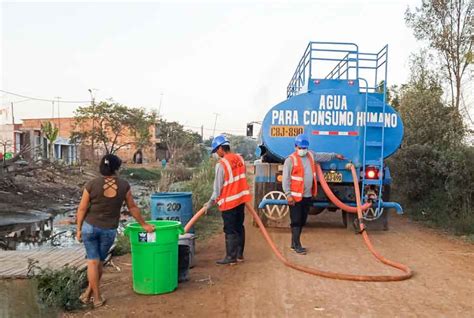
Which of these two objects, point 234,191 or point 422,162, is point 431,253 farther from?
point 422,162

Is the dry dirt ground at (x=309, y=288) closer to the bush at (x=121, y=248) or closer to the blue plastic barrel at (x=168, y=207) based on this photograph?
the bush at (x=121, y=248)

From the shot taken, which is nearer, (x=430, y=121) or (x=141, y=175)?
(x=430, y=121)

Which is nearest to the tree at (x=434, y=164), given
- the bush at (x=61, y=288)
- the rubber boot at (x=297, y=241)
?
the rubber boot at (x=297, y=241)

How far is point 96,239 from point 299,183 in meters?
3.25

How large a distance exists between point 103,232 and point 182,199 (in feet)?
7.66

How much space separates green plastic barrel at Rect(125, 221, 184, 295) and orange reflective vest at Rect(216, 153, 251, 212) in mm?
1217

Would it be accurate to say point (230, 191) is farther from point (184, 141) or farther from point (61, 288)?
point (184, 141)

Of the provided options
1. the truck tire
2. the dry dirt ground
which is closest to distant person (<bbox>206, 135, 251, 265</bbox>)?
the dry dirt ground

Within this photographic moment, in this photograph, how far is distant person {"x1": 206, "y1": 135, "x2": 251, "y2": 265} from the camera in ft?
20.7

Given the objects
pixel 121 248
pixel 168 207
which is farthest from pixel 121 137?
pixel 168 207

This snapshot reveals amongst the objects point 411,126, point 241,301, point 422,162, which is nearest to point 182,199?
point 241,301

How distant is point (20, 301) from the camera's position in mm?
5121

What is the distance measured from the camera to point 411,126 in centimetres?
1257

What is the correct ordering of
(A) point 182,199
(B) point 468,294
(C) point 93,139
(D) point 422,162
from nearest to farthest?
(B) point 468,294 → (A) point 182,199 → (D) point 422,162 → (C) point 93,139
